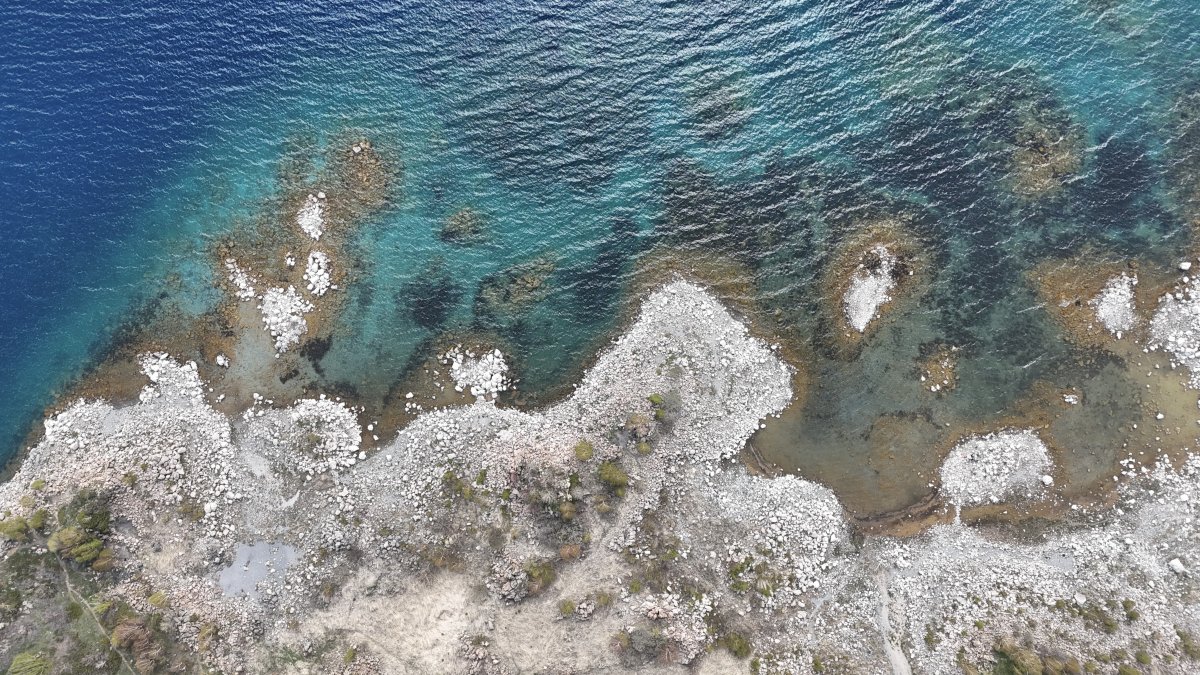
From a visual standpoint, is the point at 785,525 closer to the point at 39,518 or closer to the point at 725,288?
the point at 725,288

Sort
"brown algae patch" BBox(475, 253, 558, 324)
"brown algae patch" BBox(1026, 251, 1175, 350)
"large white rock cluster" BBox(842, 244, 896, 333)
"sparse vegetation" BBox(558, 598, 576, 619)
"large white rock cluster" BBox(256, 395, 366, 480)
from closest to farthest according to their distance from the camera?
1. "sparse vegetation" BBox(558, 598, 576, 619)
2. "large white rock cluster" BBox(256, 395, 366, 480)
3. "brown algae patch" BBox(1026, 251, 1175, 350)
4. "large white rock cluster" BBox(842, 244, 896, 333)
5. "brown algae patch" BBox(475, 253, 558, 324)

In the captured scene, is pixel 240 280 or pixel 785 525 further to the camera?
pixel 240 280

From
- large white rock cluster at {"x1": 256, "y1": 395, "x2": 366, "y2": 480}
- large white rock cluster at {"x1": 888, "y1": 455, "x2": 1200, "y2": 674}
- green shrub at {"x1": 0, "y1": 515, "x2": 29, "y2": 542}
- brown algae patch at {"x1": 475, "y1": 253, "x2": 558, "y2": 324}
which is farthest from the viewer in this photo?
brown algae patch at {"x1": 475, "y1": 253, "x2": 558, "y2": 324}

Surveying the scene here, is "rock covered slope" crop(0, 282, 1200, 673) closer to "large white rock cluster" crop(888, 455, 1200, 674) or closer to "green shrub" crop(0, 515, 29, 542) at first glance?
"large white rock cluster" crop(888, 455, 1200, 674)

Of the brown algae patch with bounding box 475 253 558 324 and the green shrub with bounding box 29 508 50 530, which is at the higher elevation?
the brown algae patch with bounding box 475 253 558 324

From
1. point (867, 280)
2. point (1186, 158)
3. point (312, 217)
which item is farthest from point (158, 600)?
point (1186, 158)

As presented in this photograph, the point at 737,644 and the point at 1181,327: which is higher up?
the point at 1181,327

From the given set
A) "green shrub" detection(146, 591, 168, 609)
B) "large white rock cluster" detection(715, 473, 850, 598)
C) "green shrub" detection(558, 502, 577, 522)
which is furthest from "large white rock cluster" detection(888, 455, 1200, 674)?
"green shrub" detection(146, 591, 168, 609)
